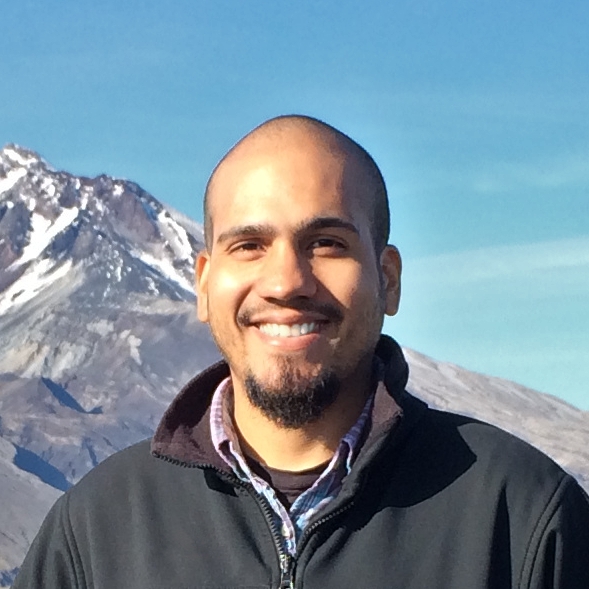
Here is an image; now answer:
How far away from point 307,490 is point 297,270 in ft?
2.01

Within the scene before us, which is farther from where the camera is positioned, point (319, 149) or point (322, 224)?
point (319, 149)

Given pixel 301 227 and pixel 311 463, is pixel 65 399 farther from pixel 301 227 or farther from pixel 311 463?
pixel 301 227

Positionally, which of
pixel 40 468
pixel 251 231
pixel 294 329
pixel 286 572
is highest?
pixel 40 468

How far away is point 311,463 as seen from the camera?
140 inches

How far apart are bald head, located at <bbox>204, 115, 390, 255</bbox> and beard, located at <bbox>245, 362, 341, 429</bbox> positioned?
42 cm

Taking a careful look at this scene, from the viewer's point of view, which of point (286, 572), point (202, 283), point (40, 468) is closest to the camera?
point (286, 572)

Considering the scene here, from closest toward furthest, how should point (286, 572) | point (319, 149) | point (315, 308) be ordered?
point (286, 572) < point (315, 308) < point (319, 149)

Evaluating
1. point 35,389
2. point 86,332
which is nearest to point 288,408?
point 35,389

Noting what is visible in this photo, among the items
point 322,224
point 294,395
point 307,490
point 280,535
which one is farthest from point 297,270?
point 280,535

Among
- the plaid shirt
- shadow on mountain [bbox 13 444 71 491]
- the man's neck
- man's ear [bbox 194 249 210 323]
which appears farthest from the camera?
shadow on mountain [bbox 13 444 71 491]

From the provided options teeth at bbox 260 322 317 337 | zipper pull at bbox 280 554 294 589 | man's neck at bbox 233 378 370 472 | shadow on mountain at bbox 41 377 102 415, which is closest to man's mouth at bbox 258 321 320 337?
teeth at bbox 260 322 317 337

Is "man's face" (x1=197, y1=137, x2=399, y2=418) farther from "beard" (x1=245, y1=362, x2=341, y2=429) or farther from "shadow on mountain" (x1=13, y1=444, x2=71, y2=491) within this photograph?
"shadow on mountain" (x1=13, y1=444, x2=71, y2=491)

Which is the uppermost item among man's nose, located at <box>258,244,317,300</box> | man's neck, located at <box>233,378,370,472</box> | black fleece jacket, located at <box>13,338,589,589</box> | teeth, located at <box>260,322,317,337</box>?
man's nose, located at <box>258,244,317,300</box>

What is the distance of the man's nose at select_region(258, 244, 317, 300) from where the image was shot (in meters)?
3.43
